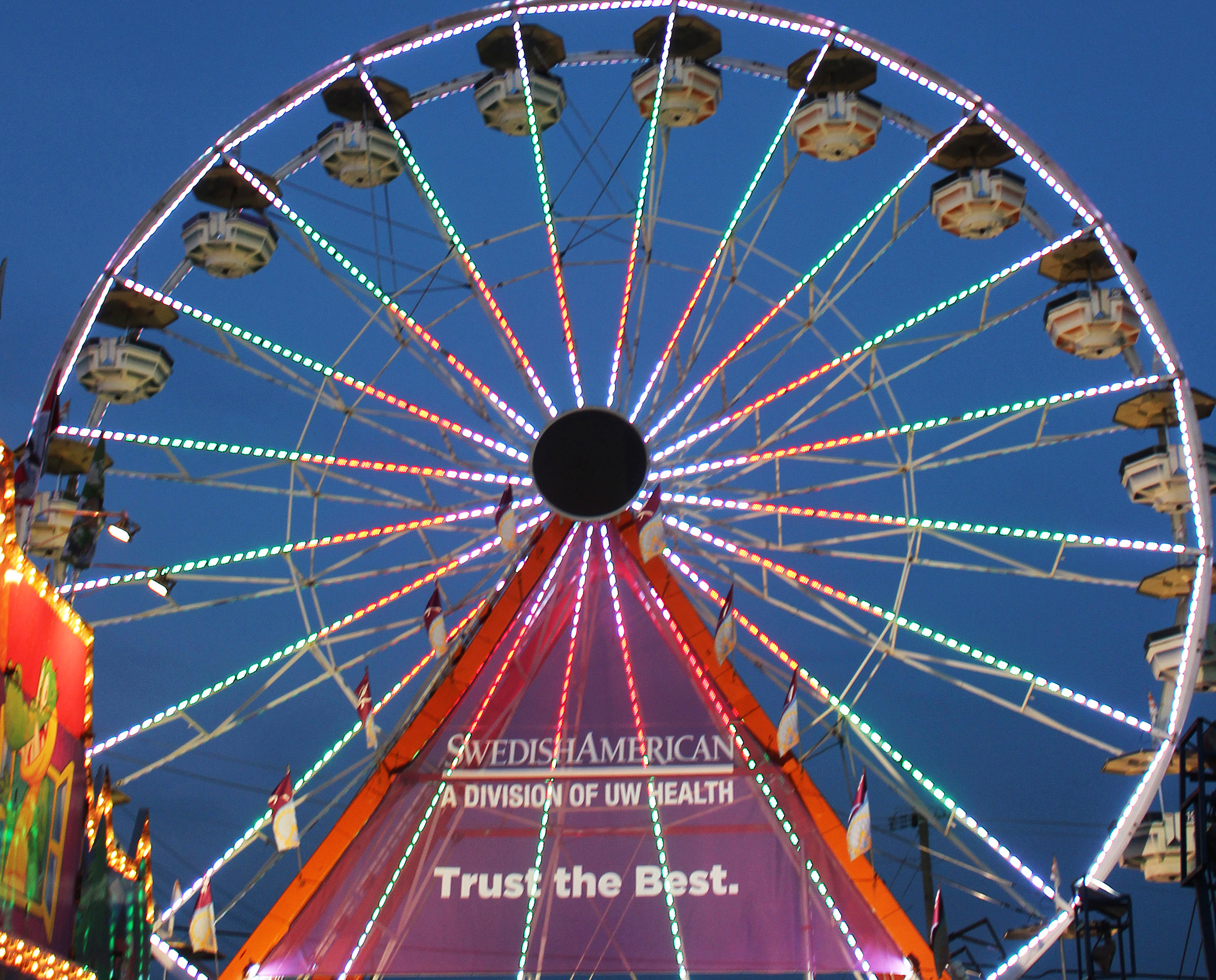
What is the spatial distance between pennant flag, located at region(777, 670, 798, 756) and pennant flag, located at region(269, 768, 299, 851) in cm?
390

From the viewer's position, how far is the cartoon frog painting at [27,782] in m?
7.36

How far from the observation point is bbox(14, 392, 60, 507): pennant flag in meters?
8.55

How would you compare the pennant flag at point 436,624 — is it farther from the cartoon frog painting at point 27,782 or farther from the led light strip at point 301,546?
the cartoon frog painting at point 27,782

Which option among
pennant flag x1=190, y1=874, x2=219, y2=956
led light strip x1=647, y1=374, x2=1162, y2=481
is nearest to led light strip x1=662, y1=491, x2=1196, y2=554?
led light strip x1=647, y1=374, x2=1162, y2=481

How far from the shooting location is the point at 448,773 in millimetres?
12375

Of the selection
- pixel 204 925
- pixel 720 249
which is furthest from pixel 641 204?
pixel 204 925

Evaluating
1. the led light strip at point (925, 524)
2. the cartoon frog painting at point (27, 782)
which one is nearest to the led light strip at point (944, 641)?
the led light strip at point (925, 524)

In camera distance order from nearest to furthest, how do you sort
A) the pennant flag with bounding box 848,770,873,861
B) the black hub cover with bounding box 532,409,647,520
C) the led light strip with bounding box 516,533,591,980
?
the pennant flag with bounding box 848,770,873,861
the led light strip with bounding box 516,533,591,980
the black hub cover with bounding box 532,409,647,520

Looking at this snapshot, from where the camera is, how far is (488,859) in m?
12.6

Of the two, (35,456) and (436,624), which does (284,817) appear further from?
(35,456)

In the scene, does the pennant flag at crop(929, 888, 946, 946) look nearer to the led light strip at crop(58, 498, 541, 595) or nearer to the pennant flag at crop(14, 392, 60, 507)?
the led light strip at crop(58, 498, 541, 595)

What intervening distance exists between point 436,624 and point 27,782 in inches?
181

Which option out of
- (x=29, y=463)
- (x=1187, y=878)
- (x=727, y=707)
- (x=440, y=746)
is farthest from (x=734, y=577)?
(x=29, y=463)

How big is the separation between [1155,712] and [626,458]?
5113 millimetres
